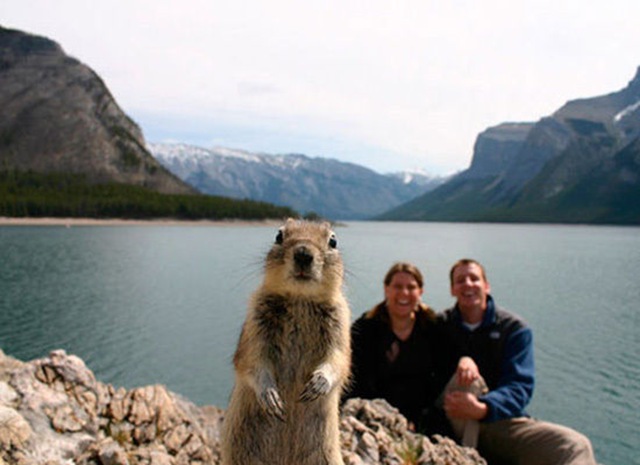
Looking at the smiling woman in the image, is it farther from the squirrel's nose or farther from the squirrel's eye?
the squirrel's nose

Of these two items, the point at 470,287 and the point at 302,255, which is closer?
the point at 302,255

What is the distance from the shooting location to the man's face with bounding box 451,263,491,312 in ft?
29.8

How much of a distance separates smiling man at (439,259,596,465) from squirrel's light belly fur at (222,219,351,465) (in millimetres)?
3798

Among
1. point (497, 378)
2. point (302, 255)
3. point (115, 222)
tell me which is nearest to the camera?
point (302, 255)

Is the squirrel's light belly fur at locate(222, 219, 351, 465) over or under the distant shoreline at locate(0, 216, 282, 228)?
over

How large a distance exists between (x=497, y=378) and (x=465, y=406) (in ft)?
4.12

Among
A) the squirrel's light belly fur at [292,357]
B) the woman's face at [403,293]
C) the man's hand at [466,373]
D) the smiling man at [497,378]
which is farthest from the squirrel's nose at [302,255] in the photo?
the smiling man at [497,378]

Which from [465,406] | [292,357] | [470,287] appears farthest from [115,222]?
[292,357]

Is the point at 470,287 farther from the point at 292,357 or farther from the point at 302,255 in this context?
the point at 302,255

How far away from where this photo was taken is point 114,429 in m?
8.36

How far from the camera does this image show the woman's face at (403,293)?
8.84 metres

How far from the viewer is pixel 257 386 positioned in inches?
195

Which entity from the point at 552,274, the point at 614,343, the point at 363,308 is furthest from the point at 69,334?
the point at 552,274

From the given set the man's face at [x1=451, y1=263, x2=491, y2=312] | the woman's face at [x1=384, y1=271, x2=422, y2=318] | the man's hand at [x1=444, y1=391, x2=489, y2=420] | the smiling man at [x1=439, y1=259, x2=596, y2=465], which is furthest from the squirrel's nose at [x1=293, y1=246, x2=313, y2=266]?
the man's face at [x1=451, y1=263, x2=491, y2=312]
